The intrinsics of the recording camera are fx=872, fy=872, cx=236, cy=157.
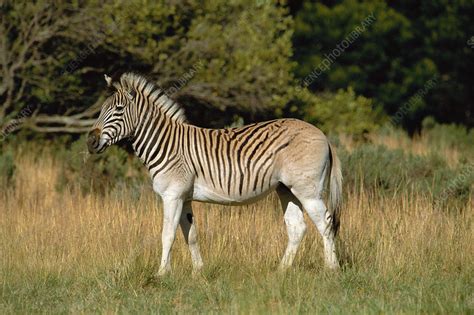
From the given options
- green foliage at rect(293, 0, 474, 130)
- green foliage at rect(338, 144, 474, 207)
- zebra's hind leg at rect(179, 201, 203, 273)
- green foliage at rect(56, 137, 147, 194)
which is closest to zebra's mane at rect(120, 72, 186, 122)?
zebra's hind leg at rect(179, 201, 203, 273)

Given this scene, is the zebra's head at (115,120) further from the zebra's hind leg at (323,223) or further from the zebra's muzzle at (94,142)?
the zebra's hind leg at (323,223)

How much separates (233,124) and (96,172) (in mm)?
2584

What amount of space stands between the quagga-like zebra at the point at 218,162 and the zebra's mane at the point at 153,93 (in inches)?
0.4

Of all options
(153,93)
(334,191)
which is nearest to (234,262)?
(334,191)

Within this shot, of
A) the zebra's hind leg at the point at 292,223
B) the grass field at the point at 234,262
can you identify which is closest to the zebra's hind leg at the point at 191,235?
the grass field at the point at 234,262

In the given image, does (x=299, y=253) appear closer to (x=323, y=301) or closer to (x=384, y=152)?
(x=323, y=301)

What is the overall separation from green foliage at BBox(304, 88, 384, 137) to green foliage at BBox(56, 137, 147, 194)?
4.34m

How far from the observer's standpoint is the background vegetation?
7.83 metres

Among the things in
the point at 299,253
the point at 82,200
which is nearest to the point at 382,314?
the point at 299,253

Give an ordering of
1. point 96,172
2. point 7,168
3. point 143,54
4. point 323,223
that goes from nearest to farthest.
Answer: point 323,223 < point 7,168 < point 96,172 < point 143,54

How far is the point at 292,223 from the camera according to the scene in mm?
8969

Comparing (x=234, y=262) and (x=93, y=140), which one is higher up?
(x=93, y=140)

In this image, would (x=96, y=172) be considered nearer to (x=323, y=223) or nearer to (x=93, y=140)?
(x=93, y=140)

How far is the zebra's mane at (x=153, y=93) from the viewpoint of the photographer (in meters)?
9.01
